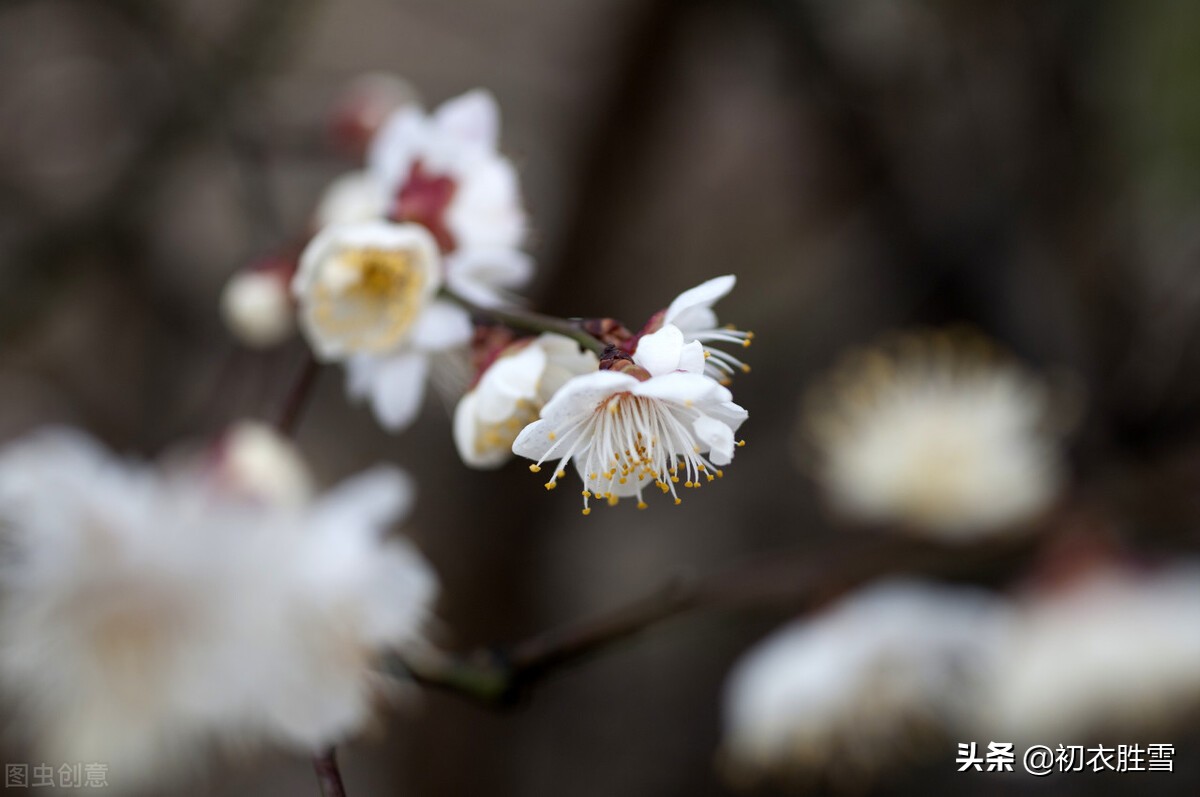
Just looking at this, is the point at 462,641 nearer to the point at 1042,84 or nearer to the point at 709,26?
the point at 709,26

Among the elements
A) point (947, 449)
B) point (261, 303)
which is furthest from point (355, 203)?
point (947, 449)

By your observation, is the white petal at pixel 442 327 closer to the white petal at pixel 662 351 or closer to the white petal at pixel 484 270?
the white petal at pixel 484 270

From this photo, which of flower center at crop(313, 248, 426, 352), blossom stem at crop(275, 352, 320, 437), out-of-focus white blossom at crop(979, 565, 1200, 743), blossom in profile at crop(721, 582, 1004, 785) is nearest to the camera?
flower center at crop(313, 248, 426, 352)

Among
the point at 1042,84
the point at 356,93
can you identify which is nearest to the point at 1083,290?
the point at 1042,84

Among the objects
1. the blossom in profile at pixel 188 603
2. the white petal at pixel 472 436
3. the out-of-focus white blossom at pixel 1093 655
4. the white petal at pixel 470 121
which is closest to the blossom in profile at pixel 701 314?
the white petal at pixel 472 436

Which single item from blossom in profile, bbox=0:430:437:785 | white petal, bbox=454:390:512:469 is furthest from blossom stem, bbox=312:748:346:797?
white petal, bbox=454:390:512:469

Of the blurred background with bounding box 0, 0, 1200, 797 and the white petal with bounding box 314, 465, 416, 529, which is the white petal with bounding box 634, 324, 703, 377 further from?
the blurred background with bounding box 0, 0, 1200, 797
